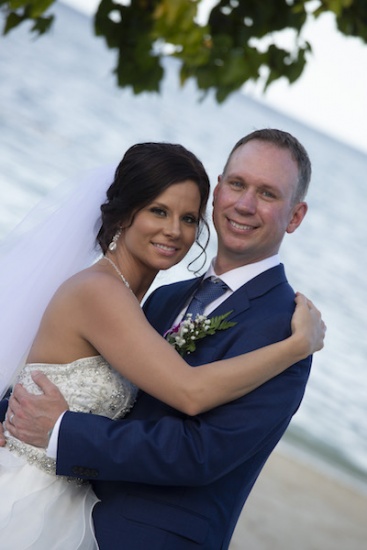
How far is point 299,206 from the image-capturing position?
12.3ft

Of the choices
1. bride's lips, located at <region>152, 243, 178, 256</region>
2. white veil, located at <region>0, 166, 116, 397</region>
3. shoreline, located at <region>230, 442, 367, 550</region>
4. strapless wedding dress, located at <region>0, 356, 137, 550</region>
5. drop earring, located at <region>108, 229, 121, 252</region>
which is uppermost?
bride's lips, located at <region>152, 243, 178, 256</region>

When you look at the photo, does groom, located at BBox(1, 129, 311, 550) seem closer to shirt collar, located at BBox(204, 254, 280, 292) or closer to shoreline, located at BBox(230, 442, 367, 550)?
shirt collar, located at BBox(204, 254, 280, 292)

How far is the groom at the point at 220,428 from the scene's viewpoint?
3123mm

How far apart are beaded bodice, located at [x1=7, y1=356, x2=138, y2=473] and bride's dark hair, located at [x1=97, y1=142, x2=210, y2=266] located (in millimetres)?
523

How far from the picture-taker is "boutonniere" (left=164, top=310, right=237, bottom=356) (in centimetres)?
334

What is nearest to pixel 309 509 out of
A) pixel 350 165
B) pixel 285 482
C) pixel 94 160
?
pixel 285 482

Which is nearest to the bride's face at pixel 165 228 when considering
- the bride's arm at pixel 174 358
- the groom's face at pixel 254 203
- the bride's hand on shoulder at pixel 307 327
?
the groom's face at pixel 254 203

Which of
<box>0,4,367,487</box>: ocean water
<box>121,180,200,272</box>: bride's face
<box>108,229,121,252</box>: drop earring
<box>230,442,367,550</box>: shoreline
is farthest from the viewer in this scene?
<box>0,4,367,487</box>: ocean water

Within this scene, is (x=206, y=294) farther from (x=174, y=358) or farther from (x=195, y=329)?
(x=174, y=358)

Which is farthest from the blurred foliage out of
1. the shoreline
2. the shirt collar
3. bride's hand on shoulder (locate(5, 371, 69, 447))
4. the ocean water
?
the shoreline

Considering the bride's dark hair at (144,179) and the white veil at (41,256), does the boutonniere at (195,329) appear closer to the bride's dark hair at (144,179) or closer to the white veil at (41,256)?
the bride's dark hair at (144,179)

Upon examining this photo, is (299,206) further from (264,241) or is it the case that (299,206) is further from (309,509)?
(309,509)

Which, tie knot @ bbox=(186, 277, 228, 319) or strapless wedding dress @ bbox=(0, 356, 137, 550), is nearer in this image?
strapless wedding dress @ bbox=(0, 356, 137, 550)

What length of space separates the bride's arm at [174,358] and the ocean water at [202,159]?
79cm
